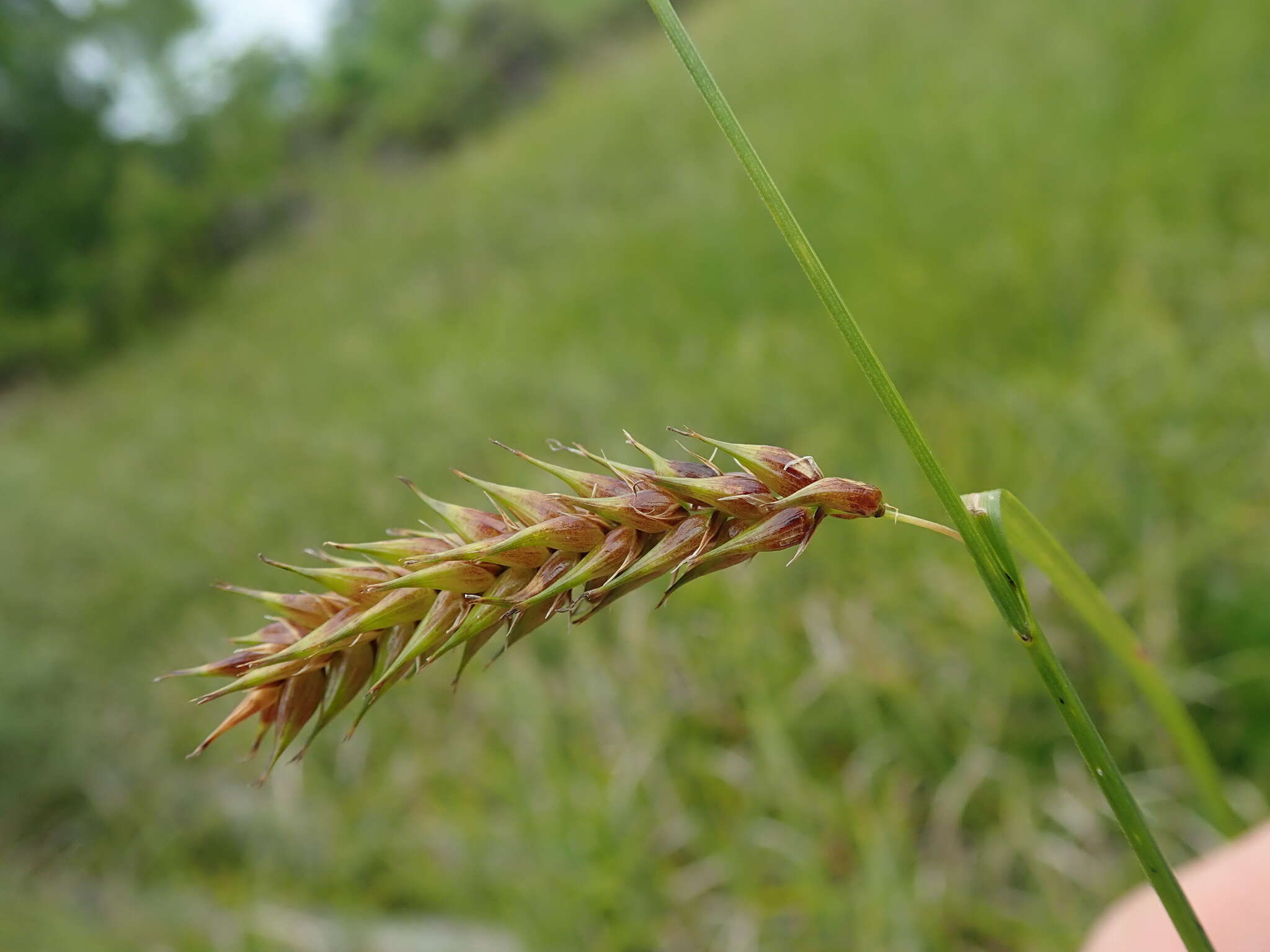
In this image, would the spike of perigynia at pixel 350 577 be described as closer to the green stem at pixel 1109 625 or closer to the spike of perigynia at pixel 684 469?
the spike of perigynia at pixel 684 469

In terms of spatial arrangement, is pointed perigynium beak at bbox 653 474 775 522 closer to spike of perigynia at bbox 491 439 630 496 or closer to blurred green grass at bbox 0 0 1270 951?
spike of perigynia at bbox 491 439 630 496

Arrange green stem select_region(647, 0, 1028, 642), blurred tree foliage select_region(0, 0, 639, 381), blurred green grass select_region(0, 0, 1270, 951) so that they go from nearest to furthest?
1. green stem select_region(647, 0, 1028, 642)
2. blurred green grass select_region(0, 0, 1270, 951)
3. blurred tree foliage select_region(0, 0, 639, 381)

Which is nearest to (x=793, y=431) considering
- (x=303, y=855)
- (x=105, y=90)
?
(x=303, y=855)

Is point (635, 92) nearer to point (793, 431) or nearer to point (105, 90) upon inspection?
point (793, 431)

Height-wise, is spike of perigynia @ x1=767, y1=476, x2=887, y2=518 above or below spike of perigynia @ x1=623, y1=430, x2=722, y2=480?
below

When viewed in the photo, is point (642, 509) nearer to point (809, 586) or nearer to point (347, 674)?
point (347, 674)

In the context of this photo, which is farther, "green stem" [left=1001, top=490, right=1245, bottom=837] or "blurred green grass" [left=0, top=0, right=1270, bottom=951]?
"blurred green grass" [left=0, top=0, right=1270, bottom=951]

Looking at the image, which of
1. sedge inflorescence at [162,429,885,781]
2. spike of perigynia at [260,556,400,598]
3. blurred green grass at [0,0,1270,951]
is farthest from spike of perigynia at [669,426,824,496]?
blurred green grass at [0,0,1270,951]
